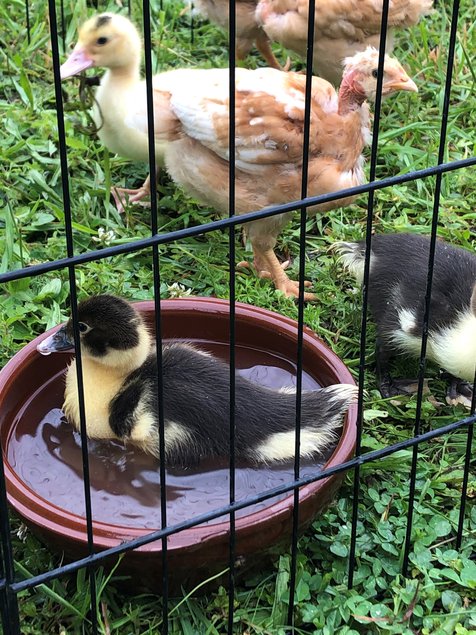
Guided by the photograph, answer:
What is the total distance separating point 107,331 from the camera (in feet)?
7.64

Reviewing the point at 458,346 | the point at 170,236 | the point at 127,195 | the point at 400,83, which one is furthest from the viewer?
the point at 127,195

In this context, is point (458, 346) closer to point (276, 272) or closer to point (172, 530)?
point (276, 272)

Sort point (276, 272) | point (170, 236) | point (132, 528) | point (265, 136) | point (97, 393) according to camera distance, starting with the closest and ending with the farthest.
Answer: point (170, 236)
point (132, 528)
point (97, 393)
point (265, 136)
point (276, 272)

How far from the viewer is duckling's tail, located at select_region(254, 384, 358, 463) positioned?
235cm

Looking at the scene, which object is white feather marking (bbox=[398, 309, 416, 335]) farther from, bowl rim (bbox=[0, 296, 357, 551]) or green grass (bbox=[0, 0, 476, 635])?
bowl rim (bbox=[0, 296, 357, 551])

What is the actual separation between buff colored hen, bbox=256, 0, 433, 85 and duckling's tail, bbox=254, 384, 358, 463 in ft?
7.06

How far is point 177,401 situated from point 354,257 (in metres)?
1.10

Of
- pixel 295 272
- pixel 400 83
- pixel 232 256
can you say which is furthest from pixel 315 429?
pixel 400 83

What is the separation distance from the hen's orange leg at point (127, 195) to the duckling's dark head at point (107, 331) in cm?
133

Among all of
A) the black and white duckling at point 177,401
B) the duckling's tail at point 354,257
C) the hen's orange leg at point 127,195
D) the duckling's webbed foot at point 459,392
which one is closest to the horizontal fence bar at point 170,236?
the black and white duckling at point 177,401

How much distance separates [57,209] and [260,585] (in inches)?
70.7

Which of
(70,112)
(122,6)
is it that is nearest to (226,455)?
(70,112)

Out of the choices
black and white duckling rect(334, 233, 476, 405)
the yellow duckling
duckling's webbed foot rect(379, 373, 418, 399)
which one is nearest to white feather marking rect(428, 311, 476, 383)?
black and white duckling rect(334, 233, 476, 405)

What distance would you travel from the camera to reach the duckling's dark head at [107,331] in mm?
2328
